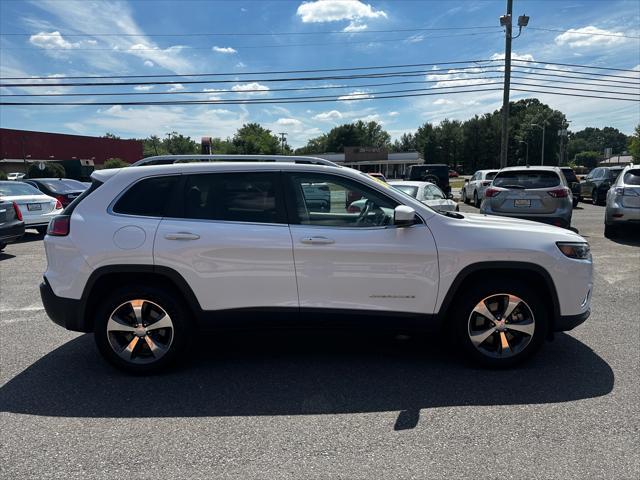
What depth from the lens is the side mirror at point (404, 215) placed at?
3.51 meters

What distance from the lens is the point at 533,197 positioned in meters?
9.48

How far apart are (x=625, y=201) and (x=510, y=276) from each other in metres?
8.08

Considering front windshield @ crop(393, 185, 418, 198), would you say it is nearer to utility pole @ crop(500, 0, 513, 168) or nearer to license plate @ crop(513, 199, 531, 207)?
license plate @ crop(513, 199, 531, 207)

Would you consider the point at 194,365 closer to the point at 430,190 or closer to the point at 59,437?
the point at 59,437

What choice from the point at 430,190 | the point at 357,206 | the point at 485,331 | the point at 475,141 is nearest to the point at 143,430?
the point at 357,206

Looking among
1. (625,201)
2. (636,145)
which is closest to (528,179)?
(625,201)

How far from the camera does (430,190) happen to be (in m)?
9.84

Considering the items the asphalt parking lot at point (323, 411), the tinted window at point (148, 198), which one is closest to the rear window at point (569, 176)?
the asphalt parking lot at point (323, 411)

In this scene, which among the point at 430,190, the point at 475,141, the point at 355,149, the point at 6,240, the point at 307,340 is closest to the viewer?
the point at 307,340

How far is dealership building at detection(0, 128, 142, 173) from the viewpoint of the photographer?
2415 inches

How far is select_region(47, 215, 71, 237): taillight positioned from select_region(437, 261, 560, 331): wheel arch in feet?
10.5

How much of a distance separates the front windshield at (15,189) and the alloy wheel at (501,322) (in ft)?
39.3

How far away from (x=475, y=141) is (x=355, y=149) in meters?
42.1

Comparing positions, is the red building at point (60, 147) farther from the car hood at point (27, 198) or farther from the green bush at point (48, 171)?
the car hood at point (27, 198)
